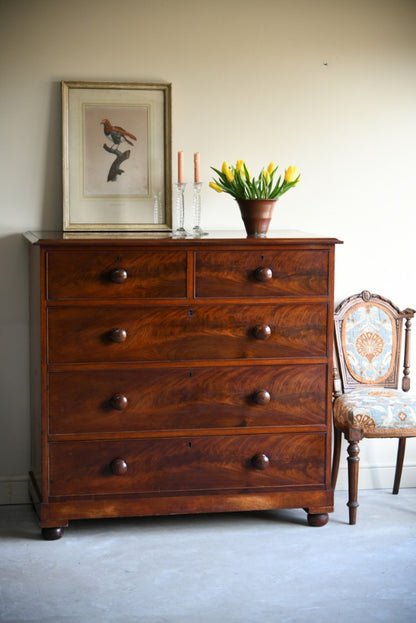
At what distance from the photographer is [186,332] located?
3.28m

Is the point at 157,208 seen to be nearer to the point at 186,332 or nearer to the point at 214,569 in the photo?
the point at 186,332

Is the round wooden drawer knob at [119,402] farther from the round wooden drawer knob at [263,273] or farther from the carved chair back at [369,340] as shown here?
the carved chair back at [369,340]

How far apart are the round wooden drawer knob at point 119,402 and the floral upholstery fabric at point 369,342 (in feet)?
3.70

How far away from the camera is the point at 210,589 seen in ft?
9.42

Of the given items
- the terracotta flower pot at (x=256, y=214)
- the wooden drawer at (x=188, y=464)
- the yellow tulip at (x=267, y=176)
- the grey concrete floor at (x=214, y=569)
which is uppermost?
the yellow tulip at (x=267, y=176)

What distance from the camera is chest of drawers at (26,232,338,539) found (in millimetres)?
3215

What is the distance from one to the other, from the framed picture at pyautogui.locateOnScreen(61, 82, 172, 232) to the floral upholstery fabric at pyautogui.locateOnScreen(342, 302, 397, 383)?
3.17 feet

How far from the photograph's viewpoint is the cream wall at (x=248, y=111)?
3686 millimetres

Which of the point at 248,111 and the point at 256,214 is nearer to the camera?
the point at 256,214

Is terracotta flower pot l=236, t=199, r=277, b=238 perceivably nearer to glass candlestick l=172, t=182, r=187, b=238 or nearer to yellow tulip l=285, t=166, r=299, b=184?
yellow tulip l=285, t=166, r=299, b=184

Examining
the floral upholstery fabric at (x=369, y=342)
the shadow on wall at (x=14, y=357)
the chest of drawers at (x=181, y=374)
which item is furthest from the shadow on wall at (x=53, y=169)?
the floral upholstery fabric at (x=369, y=342)

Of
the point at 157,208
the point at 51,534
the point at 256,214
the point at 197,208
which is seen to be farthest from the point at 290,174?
the point at 51,534

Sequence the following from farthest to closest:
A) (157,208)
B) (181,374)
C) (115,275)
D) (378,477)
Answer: (378,477) → (157,208) → (181,374) → (115,275)

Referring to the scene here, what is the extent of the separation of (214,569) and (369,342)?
1.35 m
